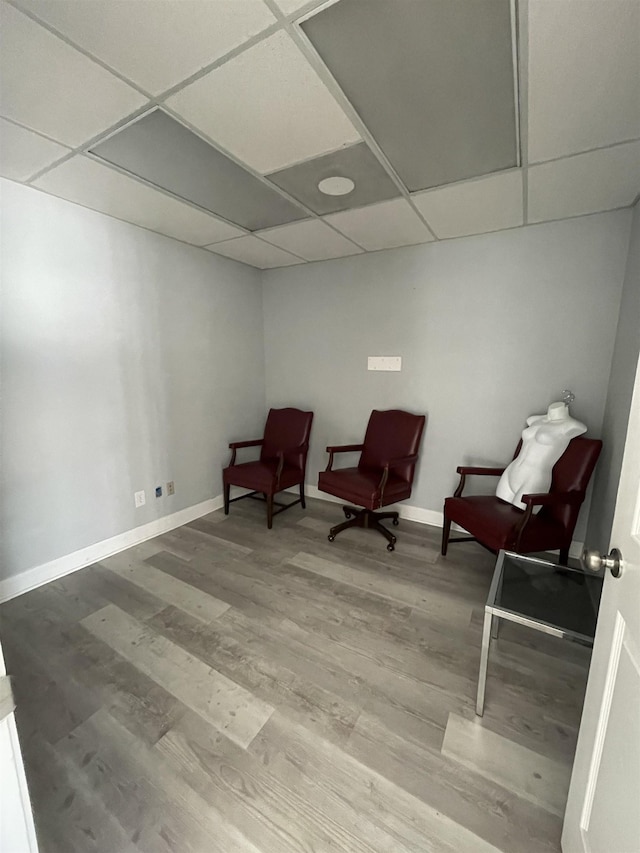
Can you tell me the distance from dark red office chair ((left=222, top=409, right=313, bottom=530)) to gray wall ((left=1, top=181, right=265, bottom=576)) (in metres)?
0.30

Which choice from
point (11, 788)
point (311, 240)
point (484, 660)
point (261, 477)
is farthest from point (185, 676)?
point (311, 240)

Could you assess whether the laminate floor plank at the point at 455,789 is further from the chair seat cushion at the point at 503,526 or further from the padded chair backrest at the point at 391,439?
the padded chair backrest at the point at 391,439

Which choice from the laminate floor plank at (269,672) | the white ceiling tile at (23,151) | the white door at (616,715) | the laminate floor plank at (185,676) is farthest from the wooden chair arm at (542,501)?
the white ceiling tile at (23,151)

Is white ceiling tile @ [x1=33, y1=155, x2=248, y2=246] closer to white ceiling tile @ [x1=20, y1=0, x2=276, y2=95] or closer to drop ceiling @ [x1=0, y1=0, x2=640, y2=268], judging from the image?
drop ceiling @ [x1=0, y1=0, x2=640, y2=268]

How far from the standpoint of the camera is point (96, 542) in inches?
92.8

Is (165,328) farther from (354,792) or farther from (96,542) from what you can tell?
(354,792)

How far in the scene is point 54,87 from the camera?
1211 mm

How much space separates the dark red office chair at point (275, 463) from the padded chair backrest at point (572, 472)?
1.82 meters

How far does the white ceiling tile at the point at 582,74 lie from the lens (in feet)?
3.08

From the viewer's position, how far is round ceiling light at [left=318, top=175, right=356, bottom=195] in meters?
1.78

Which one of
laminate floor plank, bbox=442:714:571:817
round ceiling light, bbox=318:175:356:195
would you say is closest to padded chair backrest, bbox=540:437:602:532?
laminate floor plank, bbox=442:714:571:817

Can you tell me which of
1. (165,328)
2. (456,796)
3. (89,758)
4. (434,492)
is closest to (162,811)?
(89,758)

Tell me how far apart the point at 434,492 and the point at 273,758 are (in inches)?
84.3

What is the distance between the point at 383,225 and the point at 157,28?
5.33 feet
